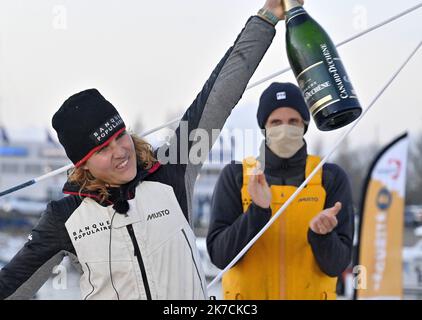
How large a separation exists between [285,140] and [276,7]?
0.79 meters

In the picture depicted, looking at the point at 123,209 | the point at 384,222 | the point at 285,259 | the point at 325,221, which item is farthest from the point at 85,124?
the point at 384,222

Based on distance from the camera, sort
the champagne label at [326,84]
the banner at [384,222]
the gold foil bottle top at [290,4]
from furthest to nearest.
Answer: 1. the banner at [384,222]
2. the gold foil bottle top at [290,4]
3. the champagne label at [326,84]

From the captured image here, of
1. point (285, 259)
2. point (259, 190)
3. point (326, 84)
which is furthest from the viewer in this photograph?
point (285, 259)

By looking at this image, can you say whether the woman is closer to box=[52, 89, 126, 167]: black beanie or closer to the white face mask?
box=[52, 89, 126, 167]: black beanie

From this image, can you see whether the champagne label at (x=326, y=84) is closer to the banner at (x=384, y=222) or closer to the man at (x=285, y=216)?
the man at (x=285, y=216)

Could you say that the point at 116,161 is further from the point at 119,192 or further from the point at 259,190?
the point at 259,190

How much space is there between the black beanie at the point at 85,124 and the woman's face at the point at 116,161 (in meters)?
0.02

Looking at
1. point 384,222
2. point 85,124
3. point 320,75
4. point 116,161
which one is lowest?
point 384,222

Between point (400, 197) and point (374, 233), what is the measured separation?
0.47 meters

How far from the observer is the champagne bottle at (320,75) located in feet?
7.28

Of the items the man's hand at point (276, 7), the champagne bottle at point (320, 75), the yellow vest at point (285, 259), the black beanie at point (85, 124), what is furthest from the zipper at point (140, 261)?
the yellow vest at point (285, 259)

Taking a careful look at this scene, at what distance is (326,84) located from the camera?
87.0 inches
